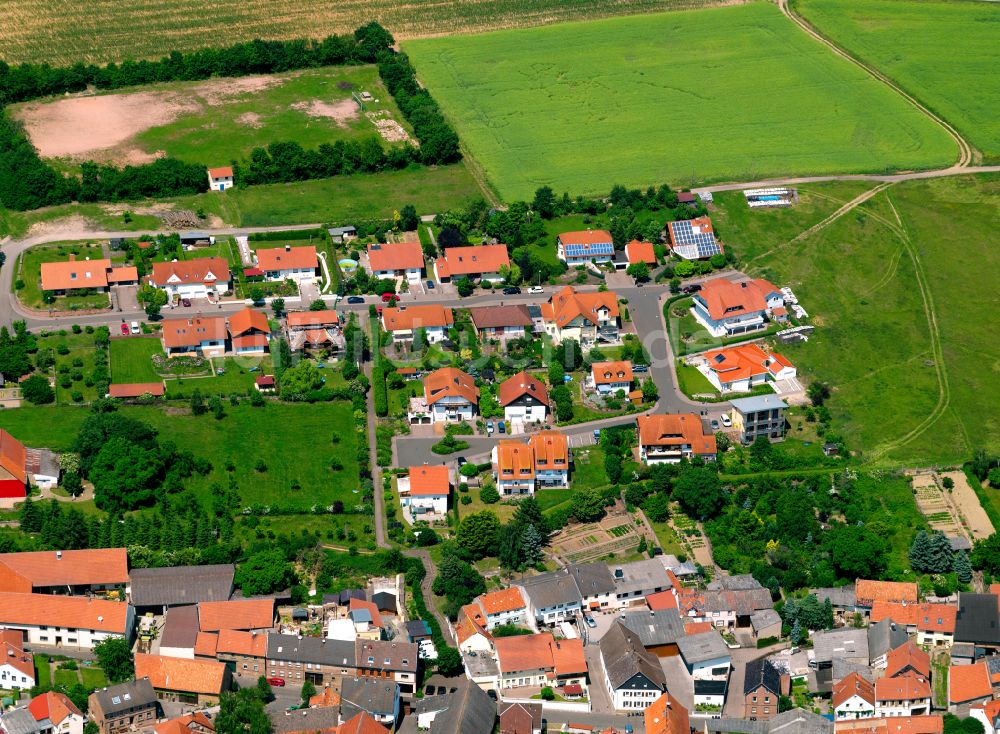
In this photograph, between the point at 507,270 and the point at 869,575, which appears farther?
the point at 507,270

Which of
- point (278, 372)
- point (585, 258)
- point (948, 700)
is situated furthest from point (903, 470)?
point (278, 372)

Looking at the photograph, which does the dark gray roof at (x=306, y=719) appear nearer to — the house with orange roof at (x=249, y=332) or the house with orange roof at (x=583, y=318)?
the house with orange roof at (x=249, y=332)

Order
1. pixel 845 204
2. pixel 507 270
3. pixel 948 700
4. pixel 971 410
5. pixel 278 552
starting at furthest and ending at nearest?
pixel 845 204 → pixel 507 270 → pixel 971 410 → pixel 278 552 → pixel 948 700

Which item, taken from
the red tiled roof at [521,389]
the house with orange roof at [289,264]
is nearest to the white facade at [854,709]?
the red tiled roof at [521,389]

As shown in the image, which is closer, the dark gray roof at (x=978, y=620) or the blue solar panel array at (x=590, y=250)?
the dark gray roof at (x=978, y=620)

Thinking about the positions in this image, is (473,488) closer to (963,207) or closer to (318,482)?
(318,482)

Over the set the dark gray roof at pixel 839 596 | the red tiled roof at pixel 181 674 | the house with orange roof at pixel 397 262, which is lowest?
the dark gray roof at pixel 839 596

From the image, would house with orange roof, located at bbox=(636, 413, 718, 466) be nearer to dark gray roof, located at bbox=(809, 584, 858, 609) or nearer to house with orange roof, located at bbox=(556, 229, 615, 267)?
dark gray roof, located at bbox=(809, 584, 858, 609)
